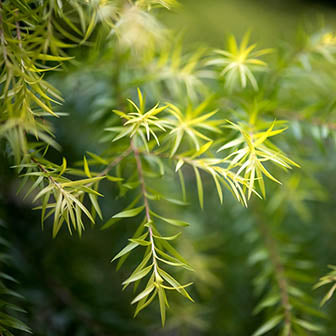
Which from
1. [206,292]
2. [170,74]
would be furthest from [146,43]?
[206,292]

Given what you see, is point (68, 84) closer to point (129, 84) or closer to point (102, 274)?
point (129, 84)

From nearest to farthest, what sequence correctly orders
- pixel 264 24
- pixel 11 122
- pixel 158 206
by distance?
pixel 11 122 → pixel 158 206 → pixel 264 24

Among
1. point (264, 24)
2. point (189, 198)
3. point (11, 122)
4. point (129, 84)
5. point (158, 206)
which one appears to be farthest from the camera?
point (264, 24)

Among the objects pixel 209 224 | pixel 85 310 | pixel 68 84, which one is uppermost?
pixel 68 84

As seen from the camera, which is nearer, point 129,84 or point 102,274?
point 129,84

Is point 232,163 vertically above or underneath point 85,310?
above

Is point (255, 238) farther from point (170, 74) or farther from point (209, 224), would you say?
point (170, 74)
